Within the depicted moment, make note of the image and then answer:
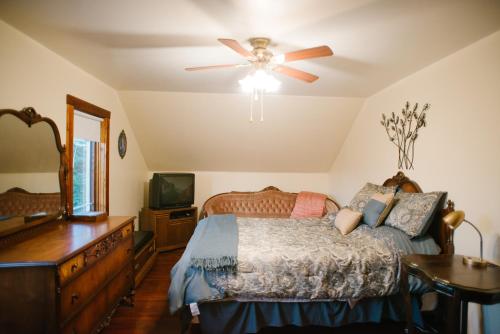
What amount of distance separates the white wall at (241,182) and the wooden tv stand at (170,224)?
1.63ft

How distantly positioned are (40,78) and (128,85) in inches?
49.4

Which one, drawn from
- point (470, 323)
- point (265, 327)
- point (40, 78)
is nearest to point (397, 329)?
point (470, 323)

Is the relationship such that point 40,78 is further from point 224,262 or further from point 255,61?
point 224,262

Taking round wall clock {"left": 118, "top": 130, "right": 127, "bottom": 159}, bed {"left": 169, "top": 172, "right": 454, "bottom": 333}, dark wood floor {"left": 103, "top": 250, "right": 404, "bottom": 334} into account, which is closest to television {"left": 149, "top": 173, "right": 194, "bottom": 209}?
round wall clock {"left": 118, "top": 130, "right": 127, "bottom": 159}

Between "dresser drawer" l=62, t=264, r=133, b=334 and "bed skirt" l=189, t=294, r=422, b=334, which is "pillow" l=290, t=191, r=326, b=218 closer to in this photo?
"bed skirt" l=189, t=294, r=422, b=334

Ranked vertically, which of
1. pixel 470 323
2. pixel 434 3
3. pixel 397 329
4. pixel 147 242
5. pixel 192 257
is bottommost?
pixel 397 329

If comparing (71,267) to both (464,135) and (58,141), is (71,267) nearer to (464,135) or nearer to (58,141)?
Result: (58,141)

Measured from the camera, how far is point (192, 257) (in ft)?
7.48

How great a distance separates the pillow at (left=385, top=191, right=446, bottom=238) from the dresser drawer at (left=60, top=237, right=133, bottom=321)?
8.14ft

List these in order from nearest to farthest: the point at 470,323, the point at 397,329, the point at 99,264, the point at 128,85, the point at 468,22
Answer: the point at 468,22 < the point at 99,264 < the point at 470,323 < the point at 397,329 < the point at 128,85

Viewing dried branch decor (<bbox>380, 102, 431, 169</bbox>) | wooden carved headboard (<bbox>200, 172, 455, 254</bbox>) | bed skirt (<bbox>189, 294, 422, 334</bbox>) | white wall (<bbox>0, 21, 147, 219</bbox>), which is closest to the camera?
white wall (<bbox>0, 21, 147, 219</bbox>)

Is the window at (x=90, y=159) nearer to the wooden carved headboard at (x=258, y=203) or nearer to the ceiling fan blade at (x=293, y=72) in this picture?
the wooden carved headboard at (x=258, y=203)

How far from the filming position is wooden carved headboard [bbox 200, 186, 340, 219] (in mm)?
4836

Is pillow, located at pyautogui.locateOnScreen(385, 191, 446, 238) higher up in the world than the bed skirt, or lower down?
higher up
